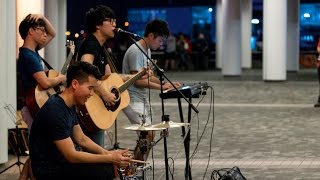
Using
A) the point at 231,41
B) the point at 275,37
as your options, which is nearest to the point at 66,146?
the point at 275,37

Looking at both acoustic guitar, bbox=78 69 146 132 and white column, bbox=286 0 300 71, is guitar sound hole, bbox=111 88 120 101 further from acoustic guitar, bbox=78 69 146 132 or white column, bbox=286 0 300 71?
white column, bbox=286 0 300 71

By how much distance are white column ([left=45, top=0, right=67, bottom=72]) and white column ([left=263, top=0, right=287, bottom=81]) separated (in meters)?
6.87

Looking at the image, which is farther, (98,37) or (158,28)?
(158,28)

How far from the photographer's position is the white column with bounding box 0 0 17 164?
9.49 m

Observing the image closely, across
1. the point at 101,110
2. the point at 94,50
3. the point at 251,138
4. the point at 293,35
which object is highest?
the point at 293,35

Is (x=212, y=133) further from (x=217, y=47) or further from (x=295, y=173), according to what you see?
(x=217, y=47)

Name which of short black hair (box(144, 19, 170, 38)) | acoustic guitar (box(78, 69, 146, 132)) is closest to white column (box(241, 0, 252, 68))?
short black hair (box(144, 19, 170, 38))

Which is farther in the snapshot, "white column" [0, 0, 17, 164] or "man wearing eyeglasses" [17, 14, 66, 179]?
"white column" [0, 0, 17, 164]

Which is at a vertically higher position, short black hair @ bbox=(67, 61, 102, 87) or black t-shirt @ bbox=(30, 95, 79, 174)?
short black hair @ bbox=(67, 61, 102, 87)

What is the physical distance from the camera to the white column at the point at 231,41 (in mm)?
Result: 29656

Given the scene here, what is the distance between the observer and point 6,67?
9.77 m

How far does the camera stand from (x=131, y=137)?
41.8 feet

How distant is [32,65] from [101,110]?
2.55 ft

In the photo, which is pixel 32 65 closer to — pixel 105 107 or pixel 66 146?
pixel 105 107
